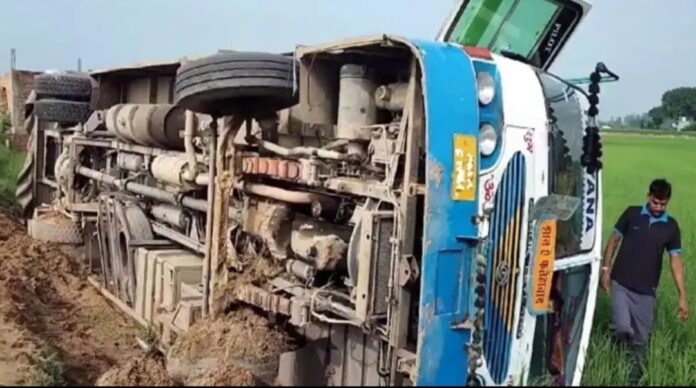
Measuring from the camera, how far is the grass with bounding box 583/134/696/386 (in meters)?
5.15

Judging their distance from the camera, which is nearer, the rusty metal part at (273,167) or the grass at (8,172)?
the rusty metal part at (273,167)

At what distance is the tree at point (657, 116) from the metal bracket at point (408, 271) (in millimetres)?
38065

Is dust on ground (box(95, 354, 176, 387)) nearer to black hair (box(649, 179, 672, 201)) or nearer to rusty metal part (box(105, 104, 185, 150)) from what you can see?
rusty metal part (box(105, 104, 185, 150))

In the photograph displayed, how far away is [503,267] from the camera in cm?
433

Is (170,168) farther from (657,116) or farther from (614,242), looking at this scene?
(657,116)

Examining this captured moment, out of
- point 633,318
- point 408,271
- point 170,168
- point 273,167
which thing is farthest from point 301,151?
point 633,318

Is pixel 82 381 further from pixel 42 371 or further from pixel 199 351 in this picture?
pixel 199 351

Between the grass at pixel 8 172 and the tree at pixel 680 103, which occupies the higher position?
the tree at pixel 680 103

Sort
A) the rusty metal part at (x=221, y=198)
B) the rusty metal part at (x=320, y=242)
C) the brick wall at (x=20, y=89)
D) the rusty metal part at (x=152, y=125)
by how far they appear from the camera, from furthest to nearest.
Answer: the brick wall at (x=20, y=89), the rusty metal part at (x=152, y=125), the rusty metal part at (x=221, y=198), the rusty metal part at (x=320, y=242)

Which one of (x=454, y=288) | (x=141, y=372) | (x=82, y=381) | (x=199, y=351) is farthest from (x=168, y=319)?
(x=454, y=288)

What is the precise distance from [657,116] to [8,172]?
1275 inches

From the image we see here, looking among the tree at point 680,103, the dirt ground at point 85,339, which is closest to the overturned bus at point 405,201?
the dirt ground at point 85,339

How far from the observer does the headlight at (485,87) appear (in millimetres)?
4281

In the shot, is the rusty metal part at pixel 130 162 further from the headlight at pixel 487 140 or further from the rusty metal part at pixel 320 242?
the headlight at pixel 487 140
